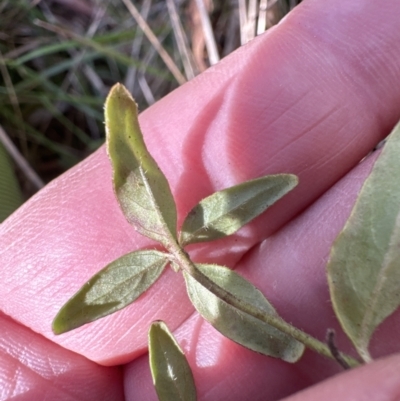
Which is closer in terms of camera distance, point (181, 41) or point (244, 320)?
point (244, 320)

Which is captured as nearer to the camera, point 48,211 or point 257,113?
point 257,113

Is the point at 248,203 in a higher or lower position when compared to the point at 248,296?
higher

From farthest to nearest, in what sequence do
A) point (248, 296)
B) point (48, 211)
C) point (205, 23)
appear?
point (205, 23) < point (48, 211) < point (248, 296)

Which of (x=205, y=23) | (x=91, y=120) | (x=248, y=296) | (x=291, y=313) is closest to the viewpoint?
(x=248, y=296)

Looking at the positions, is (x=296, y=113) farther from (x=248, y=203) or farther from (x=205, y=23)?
(x=205, y=23)

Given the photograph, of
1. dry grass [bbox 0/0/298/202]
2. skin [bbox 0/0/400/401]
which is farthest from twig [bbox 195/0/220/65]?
skin [bbox 0/0/400/401]

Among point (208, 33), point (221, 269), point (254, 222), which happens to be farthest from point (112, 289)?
point (208, 33)

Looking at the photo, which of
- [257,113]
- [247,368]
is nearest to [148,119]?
[257,113]

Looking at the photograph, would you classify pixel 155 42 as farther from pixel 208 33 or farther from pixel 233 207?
pixel 233 207
